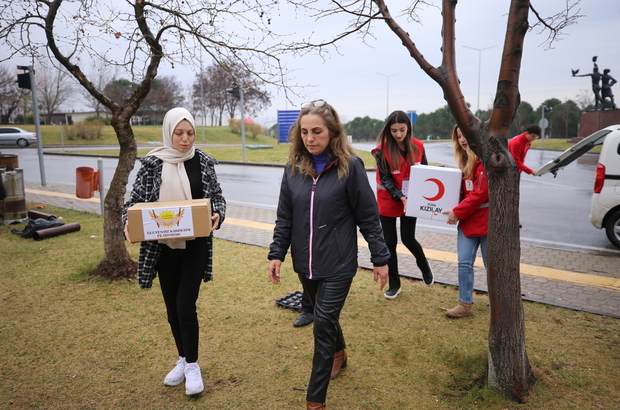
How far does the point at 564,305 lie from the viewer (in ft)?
15.1

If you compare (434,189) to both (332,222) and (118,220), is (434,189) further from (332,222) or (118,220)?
(118,220)

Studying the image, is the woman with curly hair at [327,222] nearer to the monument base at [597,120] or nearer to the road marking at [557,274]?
the road marking at [557,274]

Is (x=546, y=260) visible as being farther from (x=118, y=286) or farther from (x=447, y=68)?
(x=118, y=286)

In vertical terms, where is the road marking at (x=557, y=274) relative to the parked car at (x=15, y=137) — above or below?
below

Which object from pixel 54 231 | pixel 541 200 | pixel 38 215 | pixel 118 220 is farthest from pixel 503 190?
pixel 541 200

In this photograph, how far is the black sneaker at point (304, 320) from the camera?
427 cm

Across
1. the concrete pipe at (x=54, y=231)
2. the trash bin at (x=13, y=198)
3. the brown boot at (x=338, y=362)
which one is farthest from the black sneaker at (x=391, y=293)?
the trash bin at (x=13, y=198)

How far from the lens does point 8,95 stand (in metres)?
52.0

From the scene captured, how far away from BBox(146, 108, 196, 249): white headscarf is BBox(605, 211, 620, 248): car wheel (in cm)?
682

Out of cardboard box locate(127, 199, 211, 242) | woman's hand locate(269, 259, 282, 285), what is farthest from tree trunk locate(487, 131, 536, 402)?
cardboard box locate(127, 199, 211, 242)

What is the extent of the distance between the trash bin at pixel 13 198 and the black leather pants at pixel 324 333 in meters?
7.76

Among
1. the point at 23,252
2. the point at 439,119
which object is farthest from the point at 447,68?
the point at 439,119

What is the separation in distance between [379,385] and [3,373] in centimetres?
284

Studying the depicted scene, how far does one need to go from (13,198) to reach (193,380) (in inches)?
285
